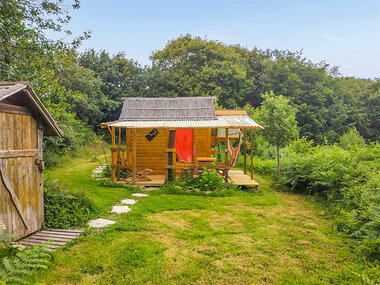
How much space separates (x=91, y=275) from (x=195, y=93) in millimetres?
19817

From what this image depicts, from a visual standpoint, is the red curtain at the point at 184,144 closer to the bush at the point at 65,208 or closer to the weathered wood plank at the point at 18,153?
the bush at the point at 65,208

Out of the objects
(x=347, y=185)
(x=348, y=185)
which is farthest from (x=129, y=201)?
(x=347, y=185)

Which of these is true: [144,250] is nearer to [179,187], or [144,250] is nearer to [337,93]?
[179,187]

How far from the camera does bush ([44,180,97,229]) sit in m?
4.68

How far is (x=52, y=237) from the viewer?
411 centimetres

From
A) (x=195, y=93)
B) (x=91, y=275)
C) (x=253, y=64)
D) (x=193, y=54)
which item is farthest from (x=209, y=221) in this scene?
(x=253, y=64)

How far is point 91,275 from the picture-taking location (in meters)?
→ 3.13

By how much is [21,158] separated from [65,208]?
4.67 feet

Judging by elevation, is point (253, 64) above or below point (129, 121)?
above

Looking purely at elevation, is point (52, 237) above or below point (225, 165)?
below

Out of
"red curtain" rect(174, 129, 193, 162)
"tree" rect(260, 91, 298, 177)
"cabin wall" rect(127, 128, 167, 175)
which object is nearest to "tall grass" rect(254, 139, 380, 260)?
"tree" rect(260, 91, 298, 177)

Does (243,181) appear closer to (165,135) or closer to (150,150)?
(165,135)

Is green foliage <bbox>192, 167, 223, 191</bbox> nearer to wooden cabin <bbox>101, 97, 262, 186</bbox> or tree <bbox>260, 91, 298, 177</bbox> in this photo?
wooden cabin <bbox>101, 97, 262, 186</bbox>

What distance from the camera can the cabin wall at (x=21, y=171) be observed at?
12.2 feet
